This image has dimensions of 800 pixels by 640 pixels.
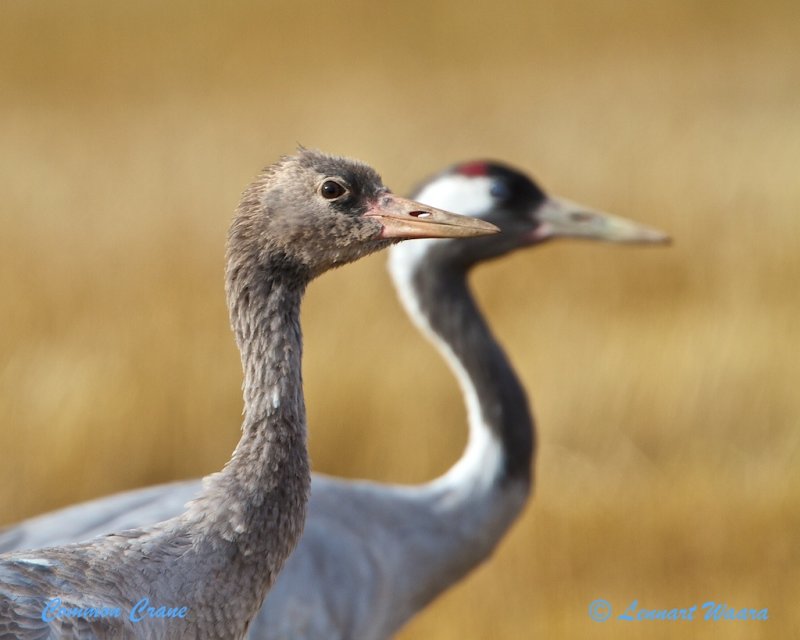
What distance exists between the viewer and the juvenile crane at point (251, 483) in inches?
81.2

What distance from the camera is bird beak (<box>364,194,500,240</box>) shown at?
8.08ft

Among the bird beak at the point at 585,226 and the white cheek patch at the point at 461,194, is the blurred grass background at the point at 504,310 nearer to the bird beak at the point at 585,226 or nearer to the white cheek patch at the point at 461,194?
the bird beak at the point at 585,226

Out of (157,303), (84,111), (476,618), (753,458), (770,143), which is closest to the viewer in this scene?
(476,618)

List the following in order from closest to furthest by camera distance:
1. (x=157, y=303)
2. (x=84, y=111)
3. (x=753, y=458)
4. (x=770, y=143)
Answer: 1. (x=753, y=458)
2. (x=157, y=303)
3. (x=770, y=143)
4. (x=84, y=111)

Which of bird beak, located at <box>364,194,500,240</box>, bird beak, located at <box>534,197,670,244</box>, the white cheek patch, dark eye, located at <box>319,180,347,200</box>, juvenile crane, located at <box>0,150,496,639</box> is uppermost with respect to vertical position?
the white cheek patch

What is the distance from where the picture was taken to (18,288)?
629 centimetres

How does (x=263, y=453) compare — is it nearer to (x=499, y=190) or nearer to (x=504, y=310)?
(x=499, y=190)

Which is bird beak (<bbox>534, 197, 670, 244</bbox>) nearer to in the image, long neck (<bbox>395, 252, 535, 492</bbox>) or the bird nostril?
the bird nostril

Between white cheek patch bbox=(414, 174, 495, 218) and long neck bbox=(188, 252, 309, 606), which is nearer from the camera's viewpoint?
long neck bbox=(188, 252, 309, 606)

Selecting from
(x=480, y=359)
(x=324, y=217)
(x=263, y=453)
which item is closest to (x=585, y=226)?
(x=480, y=359)

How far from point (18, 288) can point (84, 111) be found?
102 inches

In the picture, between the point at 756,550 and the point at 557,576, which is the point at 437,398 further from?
the point at 756,550

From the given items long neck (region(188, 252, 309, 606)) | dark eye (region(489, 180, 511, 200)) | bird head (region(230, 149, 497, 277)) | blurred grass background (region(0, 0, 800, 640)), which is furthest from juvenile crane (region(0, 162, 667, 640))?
blurred grass background (region(0, 0, 800, 640))

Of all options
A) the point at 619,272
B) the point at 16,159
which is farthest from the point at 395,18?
the point at 619,272
